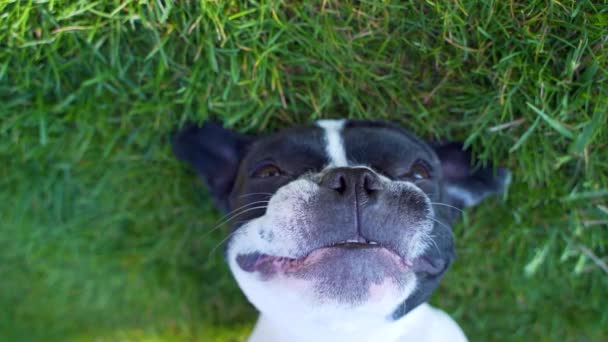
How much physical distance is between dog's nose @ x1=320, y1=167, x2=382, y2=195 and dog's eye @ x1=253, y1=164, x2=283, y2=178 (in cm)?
37

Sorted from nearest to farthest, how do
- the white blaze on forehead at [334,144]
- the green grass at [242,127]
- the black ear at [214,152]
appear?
the white blaze on forehead at [334,144] → the green grass at [242,127] → the black ear at [214,152]

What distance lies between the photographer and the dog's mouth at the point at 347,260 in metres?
1.70

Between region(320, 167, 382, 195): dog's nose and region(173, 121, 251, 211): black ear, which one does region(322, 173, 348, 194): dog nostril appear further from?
region(173, 121, 251, 211): black ear

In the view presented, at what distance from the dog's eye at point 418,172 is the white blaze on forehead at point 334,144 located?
0.25 meters

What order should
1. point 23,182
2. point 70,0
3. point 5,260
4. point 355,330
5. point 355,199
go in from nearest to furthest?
1. point 355,199
2. point 355,330
3. point 70,0
4. point 23,182
5. point 5,260

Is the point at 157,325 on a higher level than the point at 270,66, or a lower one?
lower

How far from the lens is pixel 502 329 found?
2.92 m

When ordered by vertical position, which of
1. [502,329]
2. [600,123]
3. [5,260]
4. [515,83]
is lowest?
[502,329]

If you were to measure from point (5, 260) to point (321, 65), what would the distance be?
210 centimetres

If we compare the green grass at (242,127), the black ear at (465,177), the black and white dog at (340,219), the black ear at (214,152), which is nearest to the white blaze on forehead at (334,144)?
the black and white dog at (340,219)

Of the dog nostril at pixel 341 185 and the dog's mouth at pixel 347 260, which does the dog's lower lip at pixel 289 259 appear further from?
the dog nostril at pixel 341 185

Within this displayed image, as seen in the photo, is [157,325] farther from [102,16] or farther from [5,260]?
[102,16]

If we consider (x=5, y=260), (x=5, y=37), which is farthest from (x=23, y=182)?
(x=5, y=37)

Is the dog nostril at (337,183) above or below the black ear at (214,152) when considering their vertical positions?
above
